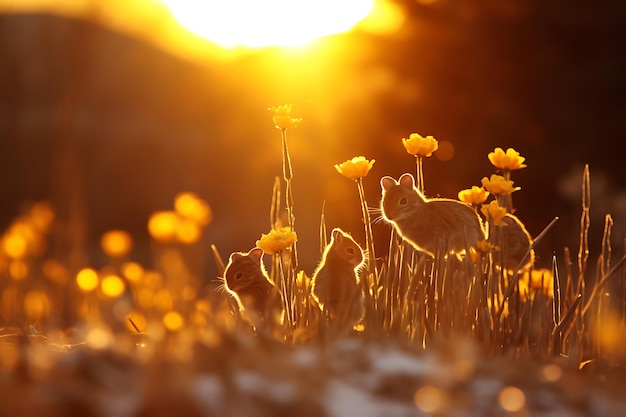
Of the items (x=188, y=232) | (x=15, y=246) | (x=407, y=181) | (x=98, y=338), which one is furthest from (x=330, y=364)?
(x=15, y=246)

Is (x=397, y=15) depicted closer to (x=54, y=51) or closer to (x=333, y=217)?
(x=333, y=217)

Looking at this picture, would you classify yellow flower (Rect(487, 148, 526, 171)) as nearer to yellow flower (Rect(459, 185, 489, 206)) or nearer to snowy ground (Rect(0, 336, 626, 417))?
yellow flower (Rect(459, 185, 489, 206))

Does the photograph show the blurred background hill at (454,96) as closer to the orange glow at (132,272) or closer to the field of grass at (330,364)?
the orange glow at (132,272)

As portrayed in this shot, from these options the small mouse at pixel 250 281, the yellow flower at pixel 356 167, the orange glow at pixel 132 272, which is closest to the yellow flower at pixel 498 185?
the yellow flower at pixel 356 167

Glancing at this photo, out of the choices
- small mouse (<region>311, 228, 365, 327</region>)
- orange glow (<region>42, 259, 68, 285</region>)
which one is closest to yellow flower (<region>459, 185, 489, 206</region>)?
small mouse (<region>311, 228, 365, 327</region>)

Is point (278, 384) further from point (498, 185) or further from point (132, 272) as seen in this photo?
point (132, 272)

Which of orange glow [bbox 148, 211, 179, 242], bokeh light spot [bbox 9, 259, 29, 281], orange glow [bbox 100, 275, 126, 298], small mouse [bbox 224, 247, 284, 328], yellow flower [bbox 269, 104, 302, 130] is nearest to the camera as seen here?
yellow flower [bbox 269, 104, 302, 130]

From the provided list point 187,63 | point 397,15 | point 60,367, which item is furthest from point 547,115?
point 187,63
